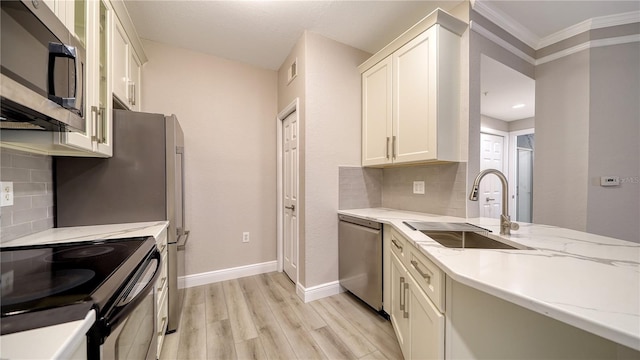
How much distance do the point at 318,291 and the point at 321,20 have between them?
8.46ft

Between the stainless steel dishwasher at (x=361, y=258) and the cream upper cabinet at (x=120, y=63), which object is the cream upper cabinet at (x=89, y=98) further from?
the stainless steel dishwasher at (x=361, y=258)

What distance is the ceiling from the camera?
1.89 metres

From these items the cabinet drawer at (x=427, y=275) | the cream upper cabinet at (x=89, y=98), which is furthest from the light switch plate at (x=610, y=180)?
the cream upper cabinet at (x=89, y=98)

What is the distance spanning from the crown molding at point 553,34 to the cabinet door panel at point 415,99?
55cm

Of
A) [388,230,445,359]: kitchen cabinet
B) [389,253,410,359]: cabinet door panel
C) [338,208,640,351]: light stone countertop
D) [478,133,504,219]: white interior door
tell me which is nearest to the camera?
[338,208,640,351]: light stone countertop

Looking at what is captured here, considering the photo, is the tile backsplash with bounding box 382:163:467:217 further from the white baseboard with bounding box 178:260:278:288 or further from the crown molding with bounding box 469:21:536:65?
the white baseboard with bounding box 178:260:278:288

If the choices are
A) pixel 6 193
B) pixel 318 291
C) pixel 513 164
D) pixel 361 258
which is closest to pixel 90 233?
pixel 6 193

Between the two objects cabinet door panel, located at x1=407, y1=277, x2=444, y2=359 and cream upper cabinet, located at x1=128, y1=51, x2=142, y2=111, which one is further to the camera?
cream upper cabinet, located at x1=128, y1=51, x2=142, y2=111

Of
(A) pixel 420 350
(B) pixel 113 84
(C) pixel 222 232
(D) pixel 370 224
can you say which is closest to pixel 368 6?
(D) pixel 370 224

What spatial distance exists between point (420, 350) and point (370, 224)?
94cm

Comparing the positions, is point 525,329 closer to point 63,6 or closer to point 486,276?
point 486,276

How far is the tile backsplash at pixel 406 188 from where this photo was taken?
191 centimetres

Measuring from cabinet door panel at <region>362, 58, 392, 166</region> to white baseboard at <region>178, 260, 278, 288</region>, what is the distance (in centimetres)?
178

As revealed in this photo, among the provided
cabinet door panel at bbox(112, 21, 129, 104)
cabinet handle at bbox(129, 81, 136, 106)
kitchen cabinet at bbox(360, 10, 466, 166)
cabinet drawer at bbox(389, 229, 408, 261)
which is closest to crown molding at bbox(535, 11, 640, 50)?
kitchen cabinet at bbox(360, 10, 466, 166)
